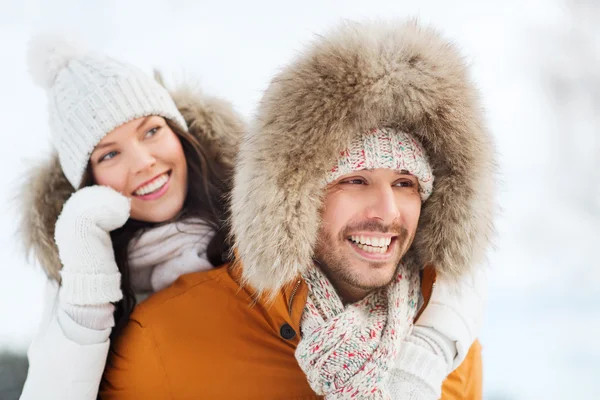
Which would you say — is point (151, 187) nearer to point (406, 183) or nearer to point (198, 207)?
point (198, 207)

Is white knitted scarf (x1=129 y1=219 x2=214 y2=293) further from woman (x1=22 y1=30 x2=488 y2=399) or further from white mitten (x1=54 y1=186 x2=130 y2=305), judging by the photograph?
white mitten (x1=54 y1=186 x2=130 y2=305)

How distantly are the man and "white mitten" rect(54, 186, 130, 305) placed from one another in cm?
15

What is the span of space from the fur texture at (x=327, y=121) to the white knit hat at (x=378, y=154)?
0.03m

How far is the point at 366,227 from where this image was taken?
4.85 ft

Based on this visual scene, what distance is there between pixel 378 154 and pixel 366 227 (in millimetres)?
198

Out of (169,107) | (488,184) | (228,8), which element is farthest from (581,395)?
(228,8)

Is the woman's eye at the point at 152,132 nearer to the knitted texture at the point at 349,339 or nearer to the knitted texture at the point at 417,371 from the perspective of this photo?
the knitted texture at the point at 349,339

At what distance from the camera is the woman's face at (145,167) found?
1872mm

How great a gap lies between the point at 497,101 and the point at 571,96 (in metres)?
0.59

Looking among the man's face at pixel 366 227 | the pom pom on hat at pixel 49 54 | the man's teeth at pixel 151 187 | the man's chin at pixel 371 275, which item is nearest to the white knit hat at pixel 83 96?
the pom pom on hat at pixel 49 54

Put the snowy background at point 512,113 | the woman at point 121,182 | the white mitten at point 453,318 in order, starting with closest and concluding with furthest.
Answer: the white mitten at point 453,318
the woman at point 121,182
the snowy background at point 512,113

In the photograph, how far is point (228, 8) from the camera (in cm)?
463

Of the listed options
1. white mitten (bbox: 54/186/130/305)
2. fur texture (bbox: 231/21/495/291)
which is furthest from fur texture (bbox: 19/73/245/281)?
fur texture (bbox: 231/21/495/291)

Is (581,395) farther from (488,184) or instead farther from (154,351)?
(154,351)
